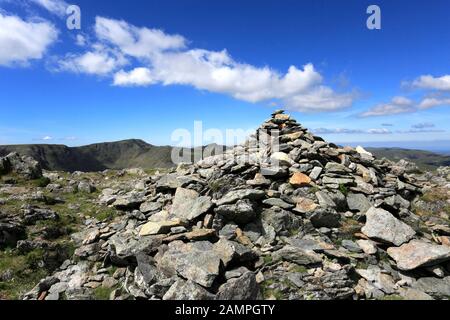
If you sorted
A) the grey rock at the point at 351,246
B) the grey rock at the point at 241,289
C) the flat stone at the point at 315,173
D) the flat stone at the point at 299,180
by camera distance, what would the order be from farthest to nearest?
the flat stone at the point at 315,173, the flat stone at the point at 299,180, the grey rock at the point at 351,246, the grey rock at the point at 241,289

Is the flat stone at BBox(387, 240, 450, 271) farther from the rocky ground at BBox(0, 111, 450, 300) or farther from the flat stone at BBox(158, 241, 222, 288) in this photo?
the flat stone at BBox(158, 241, 222, 288)

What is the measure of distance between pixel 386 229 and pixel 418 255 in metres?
2.08

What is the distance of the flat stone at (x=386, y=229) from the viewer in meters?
14.6

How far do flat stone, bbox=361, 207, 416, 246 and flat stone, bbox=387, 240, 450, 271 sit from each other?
598mm

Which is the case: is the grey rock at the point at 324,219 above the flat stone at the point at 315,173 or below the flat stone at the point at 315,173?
below

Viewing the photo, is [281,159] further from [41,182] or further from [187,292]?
[41,182]

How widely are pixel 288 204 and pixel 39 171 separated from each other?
27.4 metres

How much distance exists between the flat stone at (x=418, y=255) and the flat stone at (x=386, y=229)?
598 millimetres

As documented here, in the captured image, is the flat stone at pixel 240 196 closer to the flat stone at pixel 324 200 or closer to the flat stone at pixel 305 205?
the flat stone at pixel 305 205

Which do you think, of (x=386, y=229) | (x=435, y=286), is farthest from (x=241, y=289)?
(x=386, y=229)

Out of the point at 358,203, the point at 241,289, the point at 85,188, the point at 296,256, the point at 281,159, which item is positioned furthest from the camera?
the point at 85,188

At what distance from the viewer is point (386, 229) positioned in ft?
49.5

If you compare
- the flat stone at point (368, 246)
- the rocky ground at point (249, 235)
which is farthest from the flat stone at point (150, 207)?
the flat stone at point (368, 246)

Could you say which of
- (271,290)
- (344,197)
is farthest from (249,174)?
(271,290)
